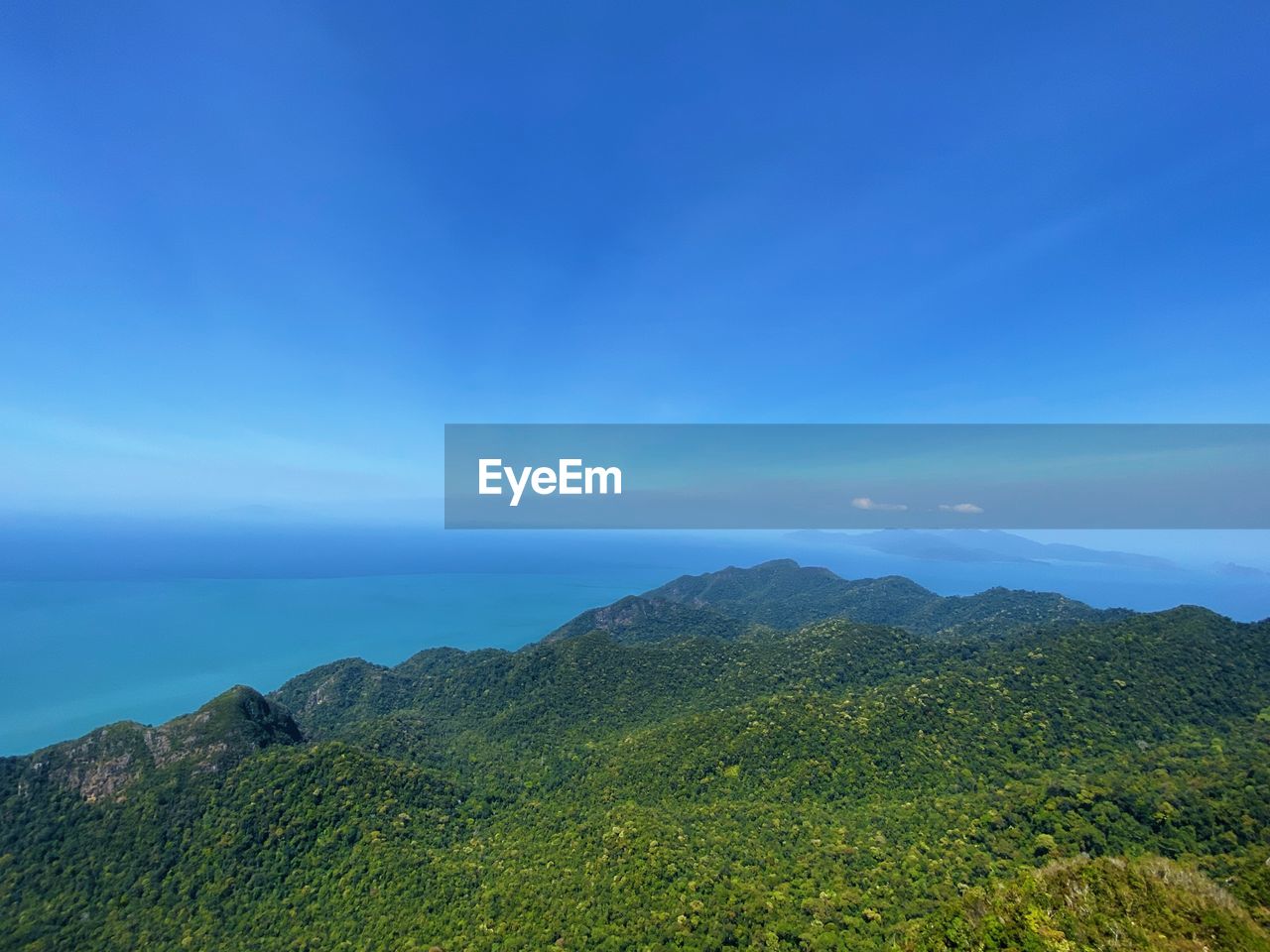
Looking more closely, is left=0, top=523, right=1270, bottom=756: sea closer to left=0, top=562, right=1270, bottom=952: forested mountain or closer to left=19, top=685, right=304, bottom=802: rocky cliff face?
left=19, top=685, right=304, bottom=802: rocky cliff face

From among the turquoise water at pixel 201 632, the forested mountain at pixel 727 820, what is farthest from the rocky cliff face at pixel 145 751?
the turquoise water at pixel 201 632

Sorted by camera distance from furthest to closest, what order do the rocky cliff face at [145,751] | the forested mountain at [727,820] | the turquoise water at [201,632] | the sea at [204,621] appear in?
the sea at [204,621]
the turquoise water at [201,632]
the rocky cliff face at [145,751]
the forested mountain at [727,820]

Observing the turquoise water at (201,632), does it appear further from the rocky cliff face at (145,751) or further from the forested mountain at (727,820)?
the forested mountain at (727,820)

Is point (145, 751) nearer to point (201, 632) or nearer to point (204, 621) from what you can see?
point (201, 632)

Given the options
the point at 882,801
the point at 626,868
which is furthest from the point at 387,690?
the point at 882,801

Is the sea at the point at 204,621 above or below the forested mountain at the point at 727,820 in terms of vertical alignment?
below

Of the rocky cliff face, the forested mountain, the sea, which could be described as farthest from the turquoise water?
the forested mountain
